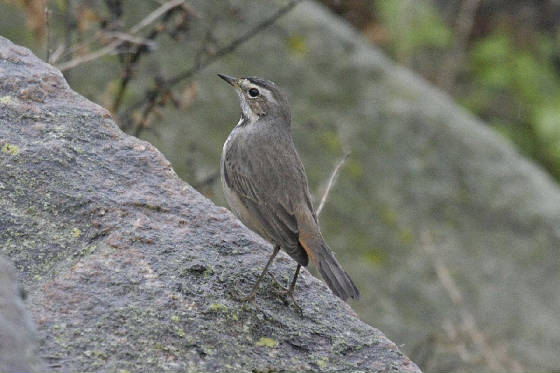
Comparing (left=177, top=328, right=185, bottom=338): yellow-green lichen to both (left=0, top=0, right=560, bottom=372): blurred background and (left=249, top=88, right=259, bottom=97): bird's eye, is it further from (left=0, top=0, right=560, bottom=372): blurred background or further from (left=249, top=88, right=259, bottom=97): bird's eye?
(left=0, top=0, right=560, bottom=372): blurred background

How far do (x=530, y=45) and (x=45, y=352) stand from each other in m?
11.3

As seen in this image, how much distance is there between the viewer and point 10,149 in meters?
4.13

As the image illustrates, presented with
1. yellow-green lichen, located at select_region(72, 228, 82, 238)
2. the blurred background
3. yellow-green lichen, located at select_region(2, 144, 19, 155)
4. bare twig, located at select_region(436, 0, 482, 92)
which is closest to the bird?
yellow-green lichen, located at select_region(72, 228, 82, 238)

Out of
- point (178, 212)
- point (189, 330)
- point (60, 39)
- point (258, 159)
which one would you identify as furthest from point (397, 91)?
point (189, 330)

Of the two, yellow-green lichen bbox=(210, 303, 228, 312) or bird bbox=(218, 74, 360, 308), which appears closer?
yellow-green lichen bbox=(210, 303, 228, 312)

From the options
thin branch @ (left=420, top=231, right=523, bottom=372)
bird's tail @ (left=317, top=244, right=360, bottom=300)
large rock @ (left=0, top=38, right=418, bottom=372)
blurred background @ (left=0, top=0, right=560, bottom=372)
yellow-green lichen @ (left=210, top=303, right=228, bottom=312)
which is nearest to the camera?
large rock @ (left=0, top=38, right=418, bottom=372)

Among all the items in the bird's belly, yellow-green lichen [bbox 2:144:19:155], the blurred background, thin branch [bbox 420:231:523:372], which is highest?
the blurred background

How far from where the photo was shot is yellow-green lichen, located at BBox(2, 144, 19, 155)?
412cm

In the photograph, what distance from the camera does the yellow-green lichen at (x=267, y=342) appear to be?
3.74m

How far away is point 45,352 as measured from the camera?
10.5 ft

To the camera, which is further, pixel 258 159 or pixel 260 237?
pixel 258 159

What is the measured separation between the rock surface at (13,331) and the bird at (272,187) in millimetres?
1449

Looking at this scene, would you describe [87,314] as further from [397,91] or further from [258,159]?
[397,91]

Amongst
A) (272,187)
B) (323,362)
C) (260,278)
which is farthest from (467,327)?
(323,362)
